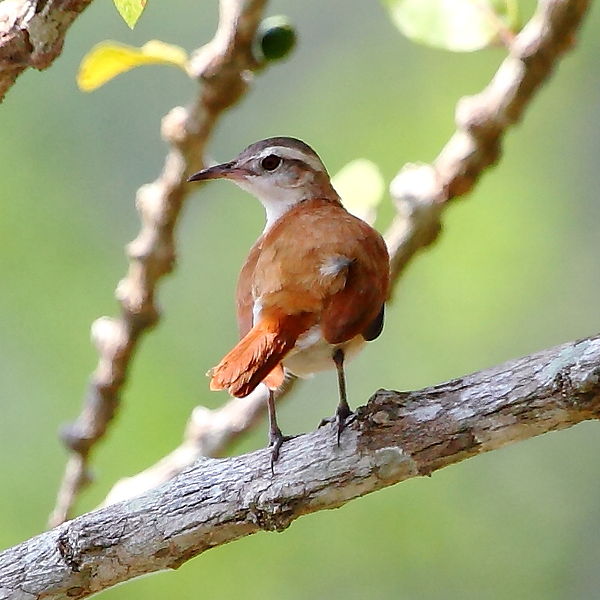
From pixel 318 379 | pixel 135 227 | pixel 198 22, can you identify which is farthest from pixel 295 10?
pixel 318 379

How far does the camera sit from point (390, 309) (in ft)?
12.6

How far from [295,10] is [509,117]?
2.12 metres

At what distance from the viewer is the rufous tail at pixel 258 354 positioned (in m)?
1.61

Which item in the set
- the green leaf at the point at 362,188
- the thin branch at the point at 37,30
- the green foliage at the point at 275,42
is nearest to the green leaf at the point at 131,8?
the thin branch at the point at 37,30

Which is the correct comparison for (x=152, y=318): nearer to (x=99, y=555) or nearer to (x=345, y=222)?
(x=345, y=222)

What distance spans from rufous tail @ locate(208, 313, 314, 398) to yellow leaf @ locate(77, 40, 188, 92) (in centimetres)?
64

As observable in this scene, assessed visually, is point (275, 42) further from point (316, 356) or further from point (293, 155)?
point (316, 356)

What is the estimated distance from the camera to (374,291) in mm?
1768

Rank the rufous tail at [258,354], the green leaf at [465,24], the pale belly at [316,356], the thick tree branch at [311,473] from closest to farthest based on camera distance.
A: the thick tree branch at [311,473], the rufous tail at [258,354], the pale belly at [316,356], the green leaf at [465,24]

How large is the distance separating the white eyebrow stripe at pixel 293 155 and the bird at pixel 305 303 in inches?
10.6

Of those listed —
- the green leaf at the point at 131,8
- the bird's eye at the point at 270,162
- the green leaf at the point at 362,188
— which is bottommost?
the green leaf at the point at 131,8

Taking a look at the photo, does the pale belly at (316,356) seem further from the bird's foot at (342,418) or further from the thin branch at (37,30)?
the thin branch at (37,30)

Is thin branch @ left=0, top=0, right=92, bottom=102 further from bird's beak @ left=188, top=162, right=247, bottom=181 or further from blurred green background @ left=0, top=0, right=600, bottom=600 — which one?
blurred green background @ left=0, top=0, right=600, bottom=600

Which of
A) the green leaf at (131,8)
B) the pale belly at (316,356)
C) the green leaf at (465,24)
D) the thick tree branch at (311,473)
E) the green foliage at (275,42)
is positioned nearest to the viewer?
the green leaf at (131,8)
